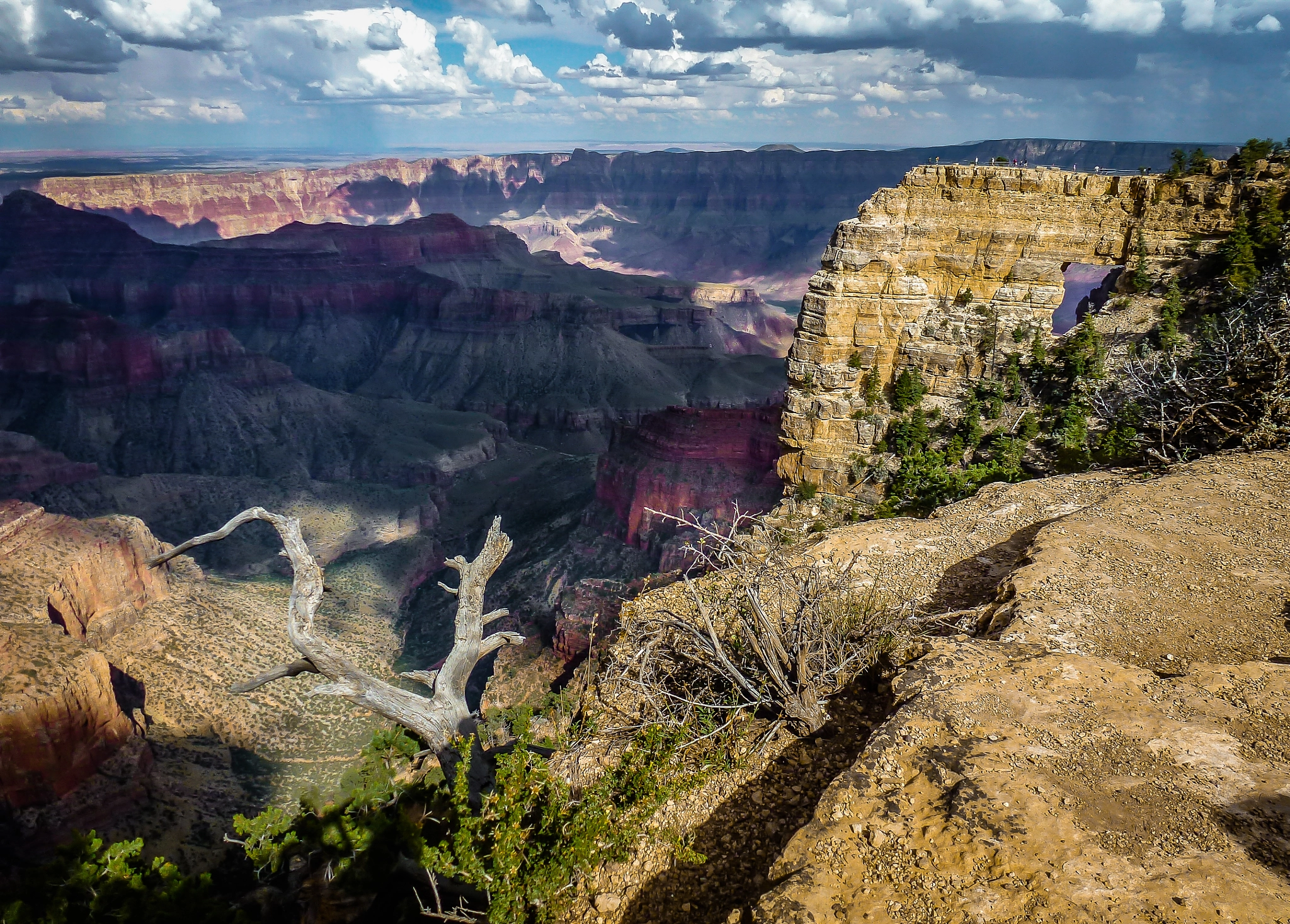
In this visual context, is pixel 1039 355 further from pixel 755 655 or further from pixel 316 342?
pixel 316 342

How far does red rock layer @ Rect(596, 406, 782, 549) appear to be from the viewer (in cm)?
3669

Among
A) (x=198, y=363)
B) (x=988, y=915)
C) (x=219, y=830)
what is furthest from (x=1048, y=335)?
(x=198, y=363)

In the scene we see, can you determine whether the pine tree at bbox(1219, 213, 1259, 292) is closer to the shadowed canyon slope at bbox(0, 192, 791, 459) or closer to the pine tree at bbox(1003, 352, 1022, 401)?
the pine tree at bbox(1003, 352, 1022, 401)

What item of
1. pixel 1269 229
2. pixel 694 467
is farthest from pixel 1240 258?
pixel 694 467

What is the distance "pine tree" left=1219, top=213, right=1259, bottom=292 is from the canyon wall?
0.97 meters

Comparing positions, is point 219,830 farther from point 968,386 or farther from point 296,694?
point 968,386

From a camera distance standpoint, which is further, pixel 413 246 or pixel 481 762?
pixel 413 246

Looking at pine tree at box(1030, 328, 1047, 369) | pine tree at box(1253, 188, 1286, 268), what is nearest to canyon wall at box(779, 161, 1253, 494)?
pine tree at box(1030, 328, 1047, 369)

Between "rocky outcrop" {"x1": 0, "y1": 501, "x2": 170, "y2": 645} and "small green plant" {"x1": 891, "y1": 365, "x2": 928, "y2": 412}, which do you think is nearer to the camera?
"small green plant" {"x1": 891, "y1": 365, "x2": 928, "y2": 412}

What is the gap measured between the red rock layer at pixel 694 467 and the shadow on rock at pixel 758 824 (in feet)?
90.1

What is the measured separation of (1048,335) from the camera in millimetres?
23188

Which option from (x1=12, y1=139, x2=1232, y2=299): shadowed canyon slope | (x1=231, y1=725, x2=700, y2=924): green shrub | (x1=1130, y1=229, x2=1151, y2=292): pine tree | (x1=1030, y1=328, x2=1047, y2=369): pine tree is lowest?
(x1=231, y1=725, x2=700, y2=924): green shrub

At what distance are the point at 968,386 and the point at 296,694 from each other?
89.9ft

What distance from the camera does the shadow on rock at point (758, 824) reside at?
6500 mm
